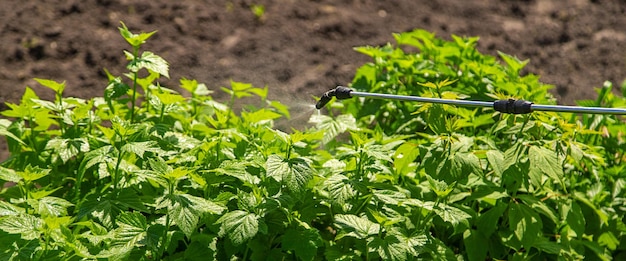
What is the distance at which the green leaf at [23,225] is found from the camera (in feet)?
7.06

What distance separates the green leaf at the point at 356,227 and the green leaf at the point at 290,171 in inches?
6.1

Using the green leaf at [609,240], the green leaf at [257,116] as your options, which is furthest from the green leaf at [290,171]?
the green leaf at [609,240]

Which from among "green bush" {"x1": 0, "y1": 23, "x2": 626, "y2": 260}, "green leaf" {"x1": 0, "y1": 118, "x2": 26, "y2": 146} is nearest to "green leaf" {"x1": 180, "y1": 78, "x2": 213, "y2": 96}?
"green bush" {"x1": 0, "y1": 23, "x2": 626, "y2": 260}

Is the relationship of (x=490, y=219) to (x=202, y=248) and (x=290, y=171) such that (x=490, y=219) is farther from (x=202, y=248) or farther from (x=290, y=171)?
(x=202, y=248)

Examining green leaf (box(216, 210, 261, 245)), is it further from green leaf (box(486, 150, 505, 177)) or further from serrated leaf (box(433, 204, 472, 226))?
green leaf (box(486, 150, 505, 177))

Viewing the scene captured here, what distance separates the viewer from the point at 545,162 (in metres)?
2.42

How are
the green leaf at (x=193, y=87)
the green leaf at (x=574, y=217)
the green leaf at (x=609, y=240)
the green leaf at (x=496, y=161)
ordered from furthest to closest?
the green leaf at (x=193, y=87) < the green leaf at (x=609, y=240) < the green leaf at (x=574, y=217) < the green leaf at (x=496, y=161)

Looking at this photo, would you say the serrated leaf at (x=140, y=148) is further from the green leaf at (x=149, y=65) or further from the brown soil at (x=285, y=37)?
the brown soil at (x=285, y=37)

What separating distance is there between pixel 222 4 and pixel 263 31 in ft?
1.41

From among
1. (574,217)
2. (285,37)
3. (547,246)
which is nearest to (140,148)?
(547,246)

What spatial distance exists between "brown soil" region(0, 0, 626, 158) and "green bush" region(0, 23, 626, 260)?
2069mm

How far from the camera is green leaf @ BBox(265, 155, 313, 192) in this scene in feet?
7.29

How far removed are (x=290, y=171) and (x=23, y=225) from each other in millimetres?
734

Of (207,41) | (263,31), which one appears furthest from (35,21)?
(263,31)
